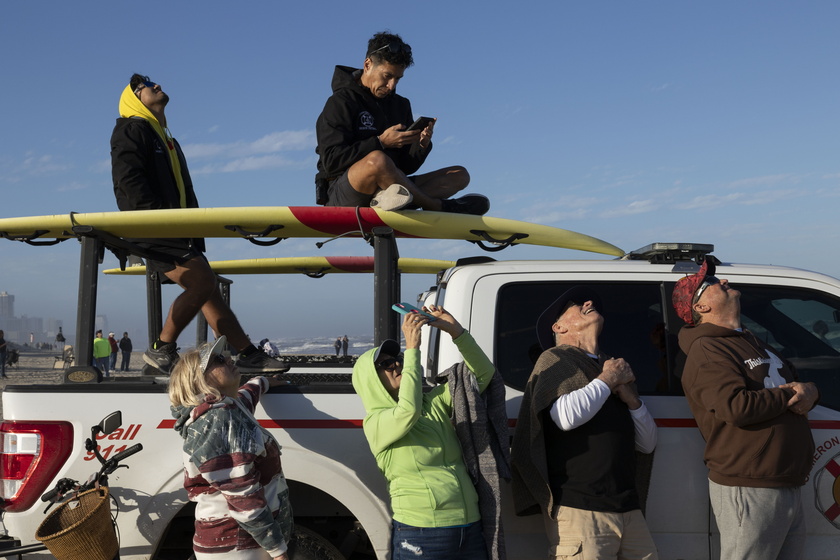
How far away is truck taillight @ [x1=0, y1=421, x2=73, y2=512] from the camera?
329cm

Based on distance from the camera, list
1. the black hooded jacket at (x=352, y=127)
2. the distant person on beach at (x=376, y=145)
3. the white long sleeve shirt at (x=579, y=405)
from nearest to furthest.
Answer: the white long sleeve shirt at (x=579, y=405) < the distant person on beach at (x=376, y=145) < the black hooded jacket at (x=352, y=127)

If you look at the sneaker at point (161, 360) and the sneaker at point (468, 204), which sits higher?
the sneaker at point (468, 204)

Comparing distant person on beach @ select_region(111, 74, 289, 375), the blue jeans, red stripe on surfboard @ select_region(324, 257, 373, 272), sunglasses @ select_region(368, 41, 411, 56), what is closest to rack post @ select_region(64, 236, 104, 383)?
distant person on beach @ select_region(111, 74, 289, 375)

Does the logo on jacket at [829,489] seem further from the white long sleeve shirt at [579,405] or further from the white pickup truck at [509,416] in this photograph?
the white long sleeve shirt at [579,405]

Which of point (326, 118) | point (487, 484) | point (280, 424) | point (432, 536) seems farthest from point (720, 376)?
point (326, 118)

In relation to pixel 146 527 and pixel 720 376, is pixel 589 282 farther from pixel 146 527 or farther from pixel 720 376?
pixel 146 527

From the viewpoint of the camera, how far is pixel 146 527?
340cm

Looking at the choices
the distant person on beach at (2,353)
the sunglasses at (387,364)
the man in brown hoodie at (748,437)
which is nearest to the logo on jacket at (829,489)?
the man in brown hoodie at (748,437)

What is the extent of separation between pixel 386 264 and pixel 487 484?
1.13 meters

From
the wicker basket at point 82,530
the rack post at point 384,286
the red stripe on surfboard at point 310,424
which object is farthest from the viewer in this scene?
the rack post at point 384,286

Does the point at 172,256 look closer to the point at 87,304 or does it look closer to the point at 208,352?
the point at 87,304

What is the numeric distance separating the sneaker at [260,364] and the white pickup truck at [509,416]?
32 centimetres

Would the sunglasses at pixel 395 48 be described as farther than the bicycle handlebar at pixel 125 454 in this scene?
Yes

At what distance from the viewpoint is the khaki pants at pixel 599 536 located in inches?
127
